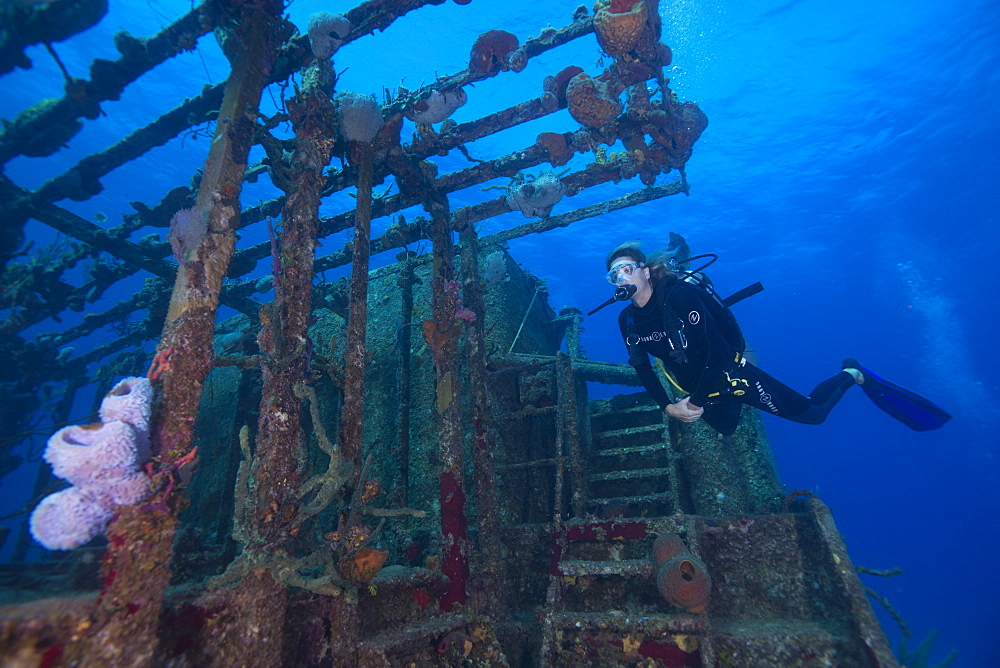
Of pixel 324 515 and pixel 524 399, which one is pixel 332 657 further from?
pixel 524 399

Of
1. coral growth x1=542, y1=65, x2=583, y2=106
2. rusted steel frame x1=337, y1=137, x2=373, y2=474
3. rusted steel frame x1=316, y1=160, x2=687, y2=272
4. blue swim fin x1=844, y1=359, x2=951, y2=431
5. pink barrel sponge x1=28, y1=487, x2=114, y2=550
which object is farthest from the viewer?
rusted steel frame x1=316, y1=160, x2=687, y2=272

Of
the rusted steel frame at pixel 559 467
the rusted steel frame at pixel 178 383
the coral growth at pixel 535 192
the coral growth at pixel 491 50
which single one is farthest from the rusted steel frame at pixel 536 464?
the coral growth at pixel 491 50

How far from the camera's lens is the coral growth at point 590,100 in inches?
200

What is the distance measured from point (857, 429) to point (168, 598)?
389ft

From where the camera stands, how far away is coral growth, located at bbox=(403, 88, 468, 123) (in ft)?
17.1

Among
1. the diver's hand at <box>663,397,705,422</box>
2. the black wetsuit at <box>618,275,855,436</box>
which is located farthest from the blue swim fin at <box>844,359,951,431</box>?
the diver's hand at <box>663,397,705,422</box>

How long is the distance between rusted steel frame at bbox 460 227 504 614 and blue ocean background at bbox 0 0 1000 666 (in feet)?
8.24

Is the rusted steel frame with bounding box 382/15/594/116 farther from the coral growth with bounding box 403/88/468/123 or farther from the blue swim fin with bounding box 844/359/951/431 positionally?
the blue swim fin with bounding box 844/359/951/431

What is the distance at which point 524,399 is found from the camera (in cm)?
659

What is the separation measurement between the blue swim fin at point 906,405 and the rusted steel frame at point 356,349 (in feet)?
19.3

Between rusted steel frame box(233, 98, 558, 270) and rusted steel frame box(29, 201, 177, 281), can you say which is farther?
rusted steel frame box(29, 201, 177, 281)

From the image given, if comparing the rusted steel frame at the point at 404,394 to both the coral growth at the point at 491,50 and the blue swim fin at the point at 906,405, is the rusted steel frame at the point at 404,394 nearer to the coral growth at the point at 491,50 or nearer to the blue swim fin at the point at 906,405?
the coral growth at the point at 491,50

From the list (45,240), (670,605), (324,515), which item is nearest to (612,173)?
(670,605)

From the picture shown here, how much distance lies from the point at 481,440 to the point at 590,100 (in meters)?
4.42
